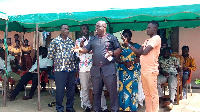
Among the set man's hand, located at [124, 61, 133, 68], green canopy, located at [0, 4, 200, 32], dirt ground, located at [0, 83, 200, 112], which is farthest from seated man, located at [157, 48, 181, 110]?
man's hand, located at [124, 61, 133, 68]

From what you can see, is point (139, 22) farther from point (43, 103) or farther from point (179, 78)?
point (43, 103)

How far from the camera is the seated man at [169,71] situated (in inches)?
219

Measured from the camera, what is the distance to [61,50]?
15.9ft

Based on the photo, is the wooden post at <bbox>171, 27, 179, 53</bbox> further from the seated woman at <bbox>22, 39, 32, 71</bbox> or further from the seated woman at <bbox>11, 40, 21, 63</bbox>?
the seated woman at <bbox>11, 40, 21, 63</bbox>

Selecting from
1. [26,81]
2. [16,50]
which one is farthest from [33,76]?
[16,50]

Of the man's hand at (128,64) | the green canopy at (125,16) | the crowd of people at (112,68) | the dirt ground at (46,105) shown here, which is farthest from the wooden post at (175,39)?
the man's hand at (128,64)

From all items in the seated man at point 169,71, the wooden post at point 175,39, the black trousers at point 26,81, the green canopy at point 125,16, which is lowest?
the black trousers at point 26,81

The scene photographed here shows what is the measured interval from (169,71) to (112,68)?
1802 millimetres

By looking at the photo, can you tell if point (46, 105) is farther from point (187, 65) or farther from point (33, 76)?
point (187, 65)

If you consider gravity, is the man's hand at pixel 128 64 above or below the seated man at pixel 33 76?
above

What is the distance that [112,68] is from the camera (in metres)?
4.42

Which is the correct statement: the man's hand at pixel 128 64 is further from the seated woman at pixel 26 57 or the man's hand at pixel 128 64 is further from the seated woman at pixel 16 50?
the seated woman at pixel 16 50

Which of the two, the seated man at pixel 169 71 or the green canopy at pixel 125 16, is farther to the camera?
the seated man at pixel 169 71

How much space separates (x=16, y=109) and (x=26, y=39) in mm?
4461
